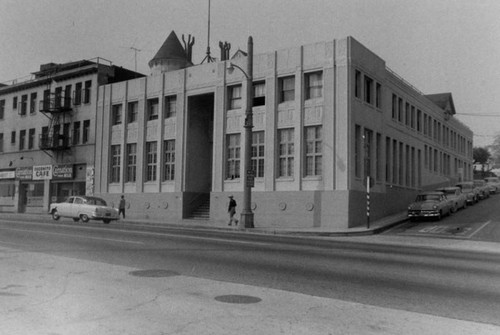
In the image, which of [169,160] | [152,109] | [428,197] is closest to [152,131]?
[152,109]

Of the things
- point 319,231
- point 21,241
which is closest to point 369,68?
point 319,231

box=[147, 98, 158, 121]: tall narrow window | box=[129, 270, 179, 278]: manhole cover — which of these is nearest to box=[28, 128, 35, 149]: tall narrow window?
box=[147, 98, 158, 121]: tall narrow window

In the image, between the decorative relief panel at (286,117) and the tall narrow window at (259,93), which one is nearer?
the decorative relief panel at (286,117)

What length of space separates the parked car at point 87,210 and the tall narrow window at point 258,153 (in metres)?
8.87

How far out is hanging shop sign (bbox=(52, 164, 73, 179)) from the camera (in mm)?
42747

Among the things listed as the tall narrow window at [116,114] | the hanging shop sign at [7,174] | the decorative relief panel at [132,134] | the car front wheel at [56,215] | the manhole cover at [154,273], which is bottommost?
the manhole cover at [154,273]

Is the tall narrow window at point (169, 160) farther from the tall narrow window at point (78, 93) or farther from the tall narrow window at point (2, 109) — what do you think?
the tall narrow window at point (2, 109)

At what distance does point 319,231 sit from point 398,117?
51.5 feet

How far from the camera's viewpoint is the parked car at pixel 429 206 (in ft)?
95.1

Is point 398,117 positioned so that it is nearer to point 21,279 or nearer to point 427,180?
point 427,180


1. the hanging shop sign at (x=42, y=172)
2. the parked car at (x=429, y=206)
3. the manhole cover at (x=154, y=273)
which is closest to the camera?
the manhole cover at (x=154, y=273)

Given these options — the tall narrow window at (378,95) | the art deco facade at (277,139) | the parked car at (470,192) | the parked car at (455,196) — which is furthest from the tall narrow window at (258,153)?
the parked car at (470,192)

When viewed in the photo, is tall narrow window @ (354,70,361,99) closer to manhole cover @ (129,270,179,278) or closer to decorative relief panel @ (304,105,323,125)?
decorative relief panel @ (304,105,323,125)

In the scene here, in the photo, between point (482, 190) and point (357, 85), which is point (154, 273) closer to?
point (357, 85)
